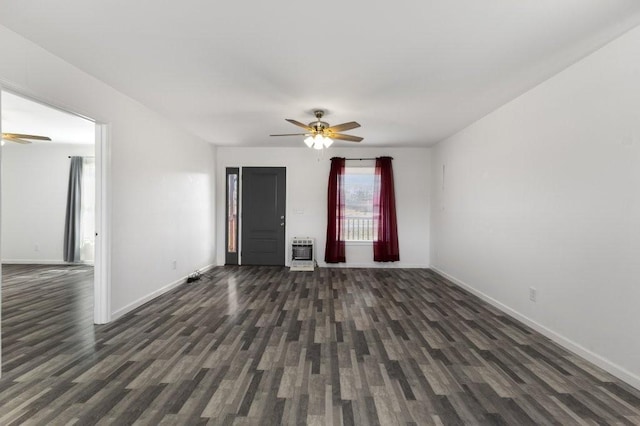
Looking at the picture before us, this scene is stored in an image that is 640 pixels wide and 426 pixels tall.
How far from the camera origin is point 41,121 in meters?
4.96

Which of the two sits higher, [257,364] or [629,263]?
[629,263]

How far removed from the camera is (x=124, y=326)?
127 inches

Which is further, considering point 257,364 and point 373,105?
point 373,105

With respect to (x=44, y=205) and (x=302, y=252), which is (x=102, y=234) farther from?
(x=44, y=205)

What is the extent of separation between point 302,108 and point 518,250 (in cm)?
314

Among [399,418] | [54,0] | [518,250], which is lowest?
[399,418]

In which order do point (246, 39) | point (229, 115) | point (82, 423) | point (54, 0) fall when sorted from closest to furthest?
1. point (82, 423)
2. point (54, 0)
3. point (246, 39)
4. point (229, 115)

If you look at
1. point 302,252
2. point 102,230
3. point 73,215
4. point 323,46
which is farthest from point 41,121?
point 323,46

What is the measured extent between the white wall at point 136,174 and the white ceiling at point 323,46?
0.59 ft

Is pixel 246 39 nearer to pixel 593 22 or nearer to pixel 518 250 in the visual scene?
pixel 593 22

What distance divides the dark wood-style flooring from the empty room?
2 cm

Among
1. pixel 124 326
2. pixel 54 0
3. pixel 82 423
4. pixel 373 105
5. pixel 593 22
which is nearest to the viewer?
pixel 82 423

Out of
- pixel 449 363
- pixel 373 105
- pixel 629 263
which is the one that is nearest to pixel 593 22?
pixel 629 263

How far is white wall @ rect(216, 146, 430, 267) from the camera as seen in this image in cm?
652
